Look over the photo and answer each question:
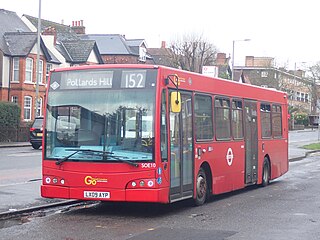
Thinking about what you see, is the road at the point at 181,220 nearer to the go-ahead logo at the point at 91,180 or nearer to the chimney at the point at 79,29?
the go-ahead logo at the point at 91,180

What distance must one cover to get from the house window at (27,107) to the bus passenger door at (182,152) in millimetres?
38686

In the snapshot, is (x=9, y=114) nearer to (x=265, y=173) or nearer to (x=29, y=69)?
(x=29, y=69)

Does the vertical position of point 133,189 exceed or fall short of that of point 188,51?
it falls short

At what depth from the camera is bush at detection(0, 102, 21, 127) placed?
130ft

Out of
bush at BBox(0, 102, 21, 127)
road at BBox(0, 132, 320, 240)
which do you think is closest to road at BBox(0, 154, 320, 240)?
road at BBox(0, 132, 320, 240)

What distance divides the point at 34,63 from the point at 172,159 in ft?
131

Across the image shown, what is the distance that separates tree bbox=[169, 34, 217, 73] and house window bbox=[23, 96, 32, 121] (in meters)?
21.3

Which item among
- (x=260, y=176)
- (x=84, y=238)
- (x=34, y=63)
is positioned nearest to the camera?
(x=84, y=238)

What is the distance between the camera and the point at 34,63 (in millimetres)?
50094

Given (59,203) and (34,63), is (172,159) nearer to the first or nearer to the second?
(59,203)

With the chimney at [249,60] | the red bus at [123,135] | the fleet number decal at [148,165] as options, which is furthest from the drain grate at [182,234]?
the chimney at [249,60]

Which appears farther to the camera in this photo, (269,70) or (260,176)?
(269,70)

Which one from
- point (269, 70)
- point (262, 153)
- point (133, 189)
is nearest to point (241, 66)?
point (269, 70)

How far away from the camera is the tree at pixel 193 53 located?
67688 mm
